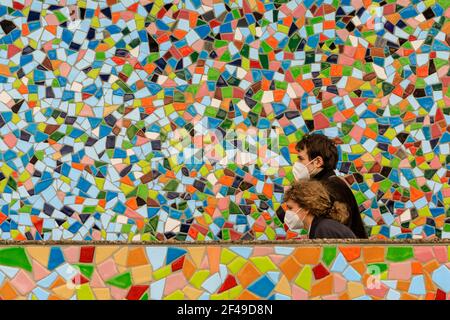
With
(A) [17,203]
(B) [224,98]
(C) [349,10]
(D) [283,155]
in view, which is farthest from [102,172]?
(C) [349,10]

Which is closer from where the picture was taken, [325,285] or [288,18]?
[325,285]

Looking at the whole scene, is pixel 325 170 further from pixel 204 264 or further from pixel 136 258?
pixel 136 258

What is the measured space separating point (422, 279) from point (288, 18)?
926 millimetres

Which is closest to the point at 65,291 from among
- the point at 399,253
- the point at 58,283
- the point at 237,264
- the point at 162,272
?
the point at 58,283

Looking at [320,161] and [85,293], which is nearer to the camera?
[85,293]

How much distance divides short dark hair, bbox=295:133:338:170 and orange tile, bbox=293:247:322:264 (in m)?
0.28

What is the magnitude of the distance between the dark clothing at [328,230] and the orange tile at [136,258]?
0.53 metres

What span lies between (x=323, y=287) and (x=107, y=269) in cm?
66

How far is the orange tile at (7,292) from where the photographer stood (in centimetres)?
184

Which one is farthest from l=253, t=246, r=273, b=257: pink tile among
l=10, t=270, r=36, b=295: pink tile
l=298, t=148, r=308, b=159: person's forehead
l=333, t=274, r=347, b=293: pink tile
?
l=10, t=270, r=36, b=295: pink tile

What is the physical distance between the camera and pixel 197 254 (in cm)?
187

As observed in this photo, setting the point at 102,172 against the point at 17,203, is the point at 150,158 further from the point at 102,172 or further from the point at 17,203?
the point at 17,203

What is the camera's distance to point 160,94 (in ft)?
6.43

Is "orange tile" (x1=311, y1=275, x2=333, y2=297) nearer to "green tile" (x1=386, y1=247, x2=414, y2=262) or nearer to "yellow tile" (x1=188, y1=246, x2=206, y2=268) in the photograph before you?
"green tile" (x1=386, y1=247, x2=414, y2=262)
